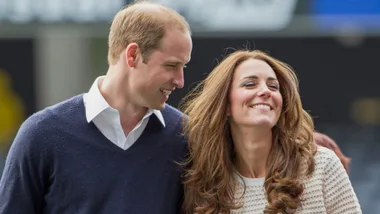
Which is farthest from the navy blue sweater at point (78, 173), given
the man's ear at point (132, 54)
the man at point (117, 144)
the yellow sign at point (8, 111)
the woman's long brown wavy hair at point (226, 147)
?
the yellow sign at point (8, 111)

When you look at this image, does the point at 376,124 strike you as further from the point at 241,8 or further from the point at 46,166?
the point at 46,166

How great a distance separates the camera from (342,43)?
36.4 feet

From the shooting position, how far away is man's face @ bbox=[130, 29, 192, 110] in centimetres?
355

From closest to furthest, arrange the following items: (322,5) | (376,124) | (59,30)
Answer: (322,5) → (59,30) → (376,124)

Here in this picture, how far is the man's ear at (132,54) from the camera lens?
11.8 ft

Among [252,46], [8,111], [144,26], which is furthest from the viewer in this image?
[8,111]

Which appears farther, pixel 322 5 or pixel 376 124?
pixel 376 124

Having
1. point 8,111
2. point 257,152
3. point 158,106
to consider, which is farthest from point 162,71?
point 8,111

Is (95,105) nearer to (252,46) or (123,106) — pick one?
(123,106)

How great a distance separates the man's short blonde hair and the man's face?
0.08 feet

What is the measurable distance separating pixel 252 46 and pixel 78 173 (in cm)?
652

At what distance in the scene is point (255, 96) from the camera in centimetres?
349

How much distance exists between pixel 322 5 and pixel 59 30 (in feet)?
9.02

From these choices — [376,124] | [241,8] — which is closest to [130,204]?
[241,8]
